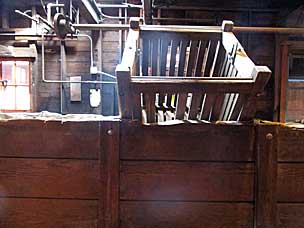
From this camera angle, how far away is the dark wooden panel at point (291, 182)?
3.41 ft

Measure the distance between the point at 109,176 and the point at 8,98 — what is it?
3.93 meters

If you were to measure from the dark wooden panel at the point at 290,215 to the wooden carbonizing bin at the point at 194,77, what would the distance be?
30cm

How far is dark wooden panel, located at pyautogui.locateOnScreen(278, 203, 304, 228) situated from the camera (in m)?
1.04

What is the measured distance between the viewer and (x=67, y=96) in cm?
438

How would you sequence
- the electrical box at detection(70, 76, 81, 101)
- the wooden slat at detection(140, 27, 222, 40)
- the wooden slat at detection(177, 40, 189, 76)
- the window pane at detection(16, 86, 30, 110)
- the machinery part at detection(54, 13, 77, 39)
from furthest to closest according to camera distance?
the window pane at detection(16, 86, 30, 110), the electrical box at detection(70, 76, 81, 101), the machinery part at detection(54, 13, 77, 39), the wooden slat at detection(177, 40, 189, 76), the wooden slat at detection(140, 27, 222, 40)

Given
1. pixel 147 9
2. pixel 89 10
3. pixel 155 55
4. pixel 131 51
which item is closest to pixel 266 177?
pixel 131 51

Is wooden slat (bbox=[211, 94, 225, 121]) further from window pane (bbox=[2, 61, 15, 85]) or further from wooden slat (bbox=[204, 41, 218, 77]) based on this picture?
window pane (bbox=[2, 61, 15, 85])

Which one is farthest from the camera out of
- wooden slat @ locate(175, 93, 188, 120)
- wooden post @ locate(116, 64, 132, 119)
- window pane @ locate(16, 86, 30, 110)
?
window pane @ locate(16, 86, 30, 110)

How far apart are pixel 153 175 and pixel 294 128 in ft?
1.51

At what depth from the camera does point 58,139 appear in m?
1.05

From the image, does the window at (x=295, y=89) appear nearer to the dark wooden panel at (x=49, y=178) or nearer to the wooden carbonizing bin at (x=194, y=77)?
the wooden carbonizing bin at (x=194, y=77)

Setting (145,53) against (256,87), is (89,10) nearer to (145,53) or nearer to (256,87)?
(145,53)

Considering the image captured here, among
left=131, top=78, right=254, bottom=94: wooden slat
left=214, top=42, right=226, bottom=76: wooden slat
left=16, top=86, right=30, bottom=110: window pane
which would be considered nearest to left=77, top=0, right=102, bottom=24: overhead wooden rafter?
left=16, top=86, right=30, bottom=110: window pane

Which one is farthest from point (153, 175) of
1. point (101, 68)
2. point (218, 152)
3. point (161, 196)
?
point (101, 68)
